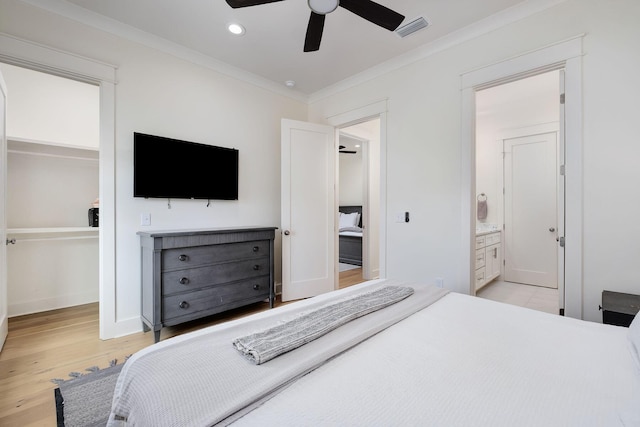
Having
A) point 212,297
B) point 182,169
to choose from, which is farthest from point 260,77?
point 212,297

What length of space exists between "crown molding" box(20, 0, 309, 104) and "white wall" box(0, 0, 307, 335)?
5cm

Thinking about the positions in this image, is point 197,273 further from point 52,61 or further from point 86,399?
point 52,61

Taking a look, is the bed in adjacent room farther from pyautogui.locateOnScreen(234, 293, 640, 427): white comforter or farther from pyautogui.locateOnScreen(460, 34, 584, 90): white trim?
pyautogui.locateOnScreen(234, 293, 640, 427): white comforter

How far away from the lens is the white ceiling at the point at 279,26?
2.24 meters

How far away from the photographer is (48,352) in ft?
7.18

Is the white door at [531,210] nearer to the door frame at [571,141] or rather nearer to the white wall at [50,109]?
the door frame at [571,141]

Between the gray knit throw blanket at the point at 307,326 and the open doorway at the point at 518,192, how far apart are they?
111 inches

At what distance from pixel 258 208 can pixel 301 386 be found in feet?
9.52

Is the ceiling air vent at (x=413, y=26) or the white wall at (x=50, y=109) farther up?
the ceiling air vent at (x=413, y=26)

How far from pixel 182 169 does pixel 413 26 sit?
8.58ft

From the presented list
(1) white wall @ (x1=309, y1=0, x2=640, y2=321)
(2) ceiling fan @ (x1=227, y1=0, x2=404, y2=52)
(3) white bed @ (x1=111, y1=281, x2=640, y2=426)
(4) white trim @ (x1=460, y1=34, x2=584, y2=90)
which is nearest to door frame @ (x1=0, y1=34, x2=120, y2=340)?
(2) ceiling fan @ (x1=227, y1=0, x2=404, y2=52)

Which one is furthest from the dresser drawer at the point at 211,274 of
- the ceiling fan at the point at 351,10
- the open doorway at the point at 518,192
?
the open doorway at the point at 518,192

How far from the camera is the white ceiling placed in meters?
2.24

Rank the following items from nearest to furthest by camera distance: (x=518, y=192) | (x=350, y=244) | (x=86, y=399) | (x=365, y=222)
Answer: (x=86, y=399) → (x=518, y=192) → (x=365, y=222) → (x=350, y=244)
